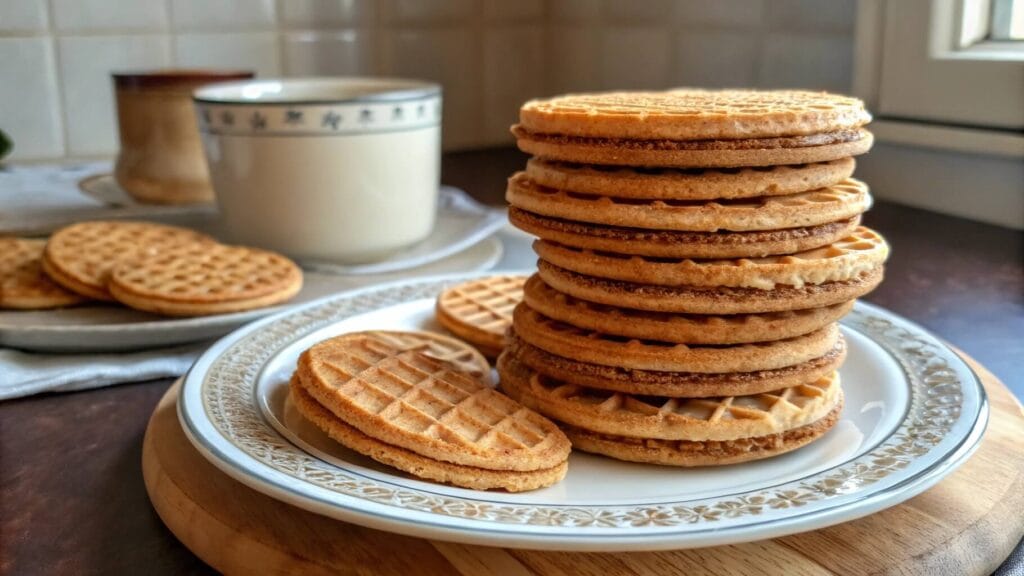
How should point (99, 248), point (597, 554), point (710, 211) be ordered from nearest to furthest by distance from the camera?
point (597, 554) → point (710, 211) → point (99, 248)

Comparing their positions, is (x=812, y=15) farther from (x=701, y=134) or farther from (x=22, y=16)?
(x=22, y=16)

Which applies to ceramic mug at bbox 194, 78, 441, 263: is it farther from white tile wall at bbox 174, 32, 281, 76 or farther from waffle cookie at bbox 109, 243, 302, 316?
white tile wall at bbox 174, 32, 281, 76

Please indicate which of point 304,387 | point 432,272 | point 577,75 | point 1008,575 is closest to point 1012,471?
point 1008,575

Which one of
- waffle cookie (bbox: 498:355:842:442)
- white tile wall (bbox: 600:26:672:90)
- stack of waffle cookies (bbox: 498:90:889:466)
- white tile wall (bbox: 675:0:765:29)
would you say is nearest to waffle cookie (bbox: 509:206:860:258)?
stack of waffle cookies (bbox: 498:90:889:466)

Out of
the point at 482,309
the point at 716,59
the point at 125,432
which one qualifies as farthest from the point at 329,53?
the point at 125,432

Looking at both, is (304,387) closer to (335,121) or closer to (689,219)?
(689,219)

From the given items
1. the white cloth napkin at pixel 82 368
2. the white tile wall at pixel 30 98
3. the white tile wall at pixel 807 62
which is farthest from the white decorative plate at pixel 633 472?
the white tile wall at pixel 30 98
